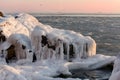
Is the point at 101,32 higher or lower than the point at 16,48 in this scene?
lower

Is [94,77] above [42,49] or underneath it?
underneath

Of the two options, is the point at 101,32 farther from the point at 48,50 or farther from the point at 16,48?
the point at 16,48

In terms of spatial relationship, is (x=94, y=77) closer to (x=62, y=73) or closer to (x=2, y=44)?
(x=62, y=73)

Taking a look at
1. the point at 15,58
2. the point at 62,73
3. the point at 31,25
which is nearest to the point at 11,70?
the point at 62,73

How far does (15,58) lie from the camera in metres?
18.4

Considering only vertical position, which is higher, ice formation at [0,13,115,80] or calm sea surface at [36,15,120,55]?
ice formation at [0,13,115,80]

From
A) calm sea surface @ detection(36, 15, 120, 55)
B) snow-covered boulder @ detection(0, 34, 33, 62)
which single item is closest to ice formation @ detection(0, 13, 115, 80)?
snow-covered boulder @ detection(0, 34, 33, 62)

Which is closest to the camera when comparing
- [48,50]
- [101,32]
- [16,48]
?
[48,50]

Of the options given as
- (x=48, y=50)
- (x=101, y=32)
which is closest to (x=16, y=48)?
(x=48, y=50)

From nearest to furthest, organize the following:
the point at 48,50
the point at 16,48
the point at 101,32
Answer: the point at 48,50
the point at 16,48
the point at 101,32

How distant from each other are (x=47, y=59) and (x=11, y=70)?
4.04 metres

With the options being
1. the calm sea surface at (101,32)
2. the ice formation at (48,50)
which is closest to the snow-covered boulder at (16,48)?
the ice formation at (48,50)

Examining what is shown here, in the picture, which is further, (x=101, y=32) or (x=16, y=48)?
(x=101, y=32)

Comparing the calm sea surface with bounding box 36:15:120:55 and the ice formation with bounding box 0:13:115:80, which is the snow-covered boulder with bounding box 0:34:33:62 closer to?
the ice formation with bounding box 0:13:115:80
